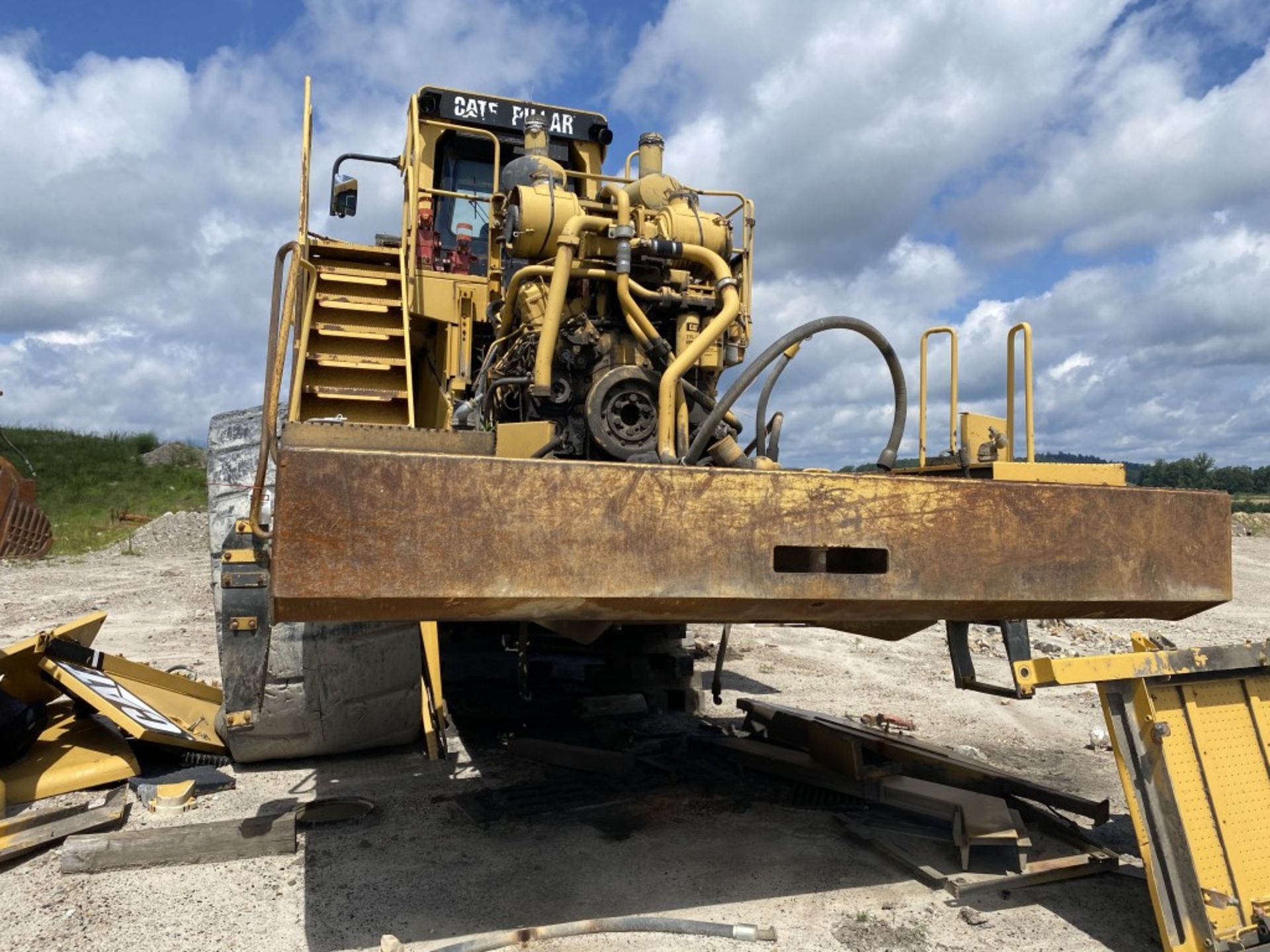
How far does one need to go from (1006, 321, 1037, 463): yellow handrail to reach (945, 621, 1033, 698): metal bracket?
1.11m

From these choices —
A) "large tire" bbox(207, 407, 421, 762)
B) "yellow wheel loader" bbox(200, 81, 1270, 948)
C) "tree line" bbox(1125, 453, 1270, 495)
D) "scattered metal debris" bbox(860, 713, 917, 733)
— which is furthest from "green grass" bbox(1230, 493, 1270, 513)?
"large tire" bbox(207, 407, 421, 762)

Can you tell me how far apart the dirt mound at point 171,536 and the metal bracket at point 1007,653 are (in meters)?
14.7

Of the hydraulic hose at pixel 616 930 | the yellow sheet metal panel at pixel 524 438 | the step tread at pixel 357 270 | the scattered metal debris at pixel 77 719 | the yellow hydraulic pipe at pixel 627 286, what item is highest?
the step tread at pixel 357 270

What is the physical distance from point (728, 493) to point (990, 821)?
75.2 inches

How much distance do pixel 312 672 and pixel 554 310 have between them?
81.9 inches

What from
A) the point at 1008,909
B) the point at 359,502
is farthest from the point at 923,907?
the point at 359,502

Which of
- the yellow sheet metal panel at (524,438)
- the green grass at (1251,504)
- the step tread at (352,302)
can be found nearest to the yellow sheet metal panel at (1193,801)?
the yellow sheet metal panel at (524,438)

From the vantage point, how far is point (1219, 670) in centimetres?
313

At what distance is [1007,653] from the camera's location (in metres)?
3.10

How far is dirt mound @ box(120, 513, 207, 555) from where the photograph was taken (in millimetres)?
15586

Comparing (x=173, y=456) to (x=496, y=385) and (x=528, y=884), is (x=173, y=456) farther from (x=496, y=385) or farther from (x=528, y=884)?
(x=528, y=884)

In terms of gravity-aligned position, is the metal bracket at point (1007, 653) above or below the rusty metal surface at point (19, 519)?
below

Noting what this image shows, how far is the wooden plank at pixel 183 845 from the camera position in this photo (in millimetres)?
3443

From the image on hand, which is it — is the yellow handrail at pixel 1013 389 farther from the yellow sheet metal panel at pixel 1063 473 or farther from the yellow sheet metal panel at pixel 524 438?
the yellow sheet metal panel at pixel 524 438
